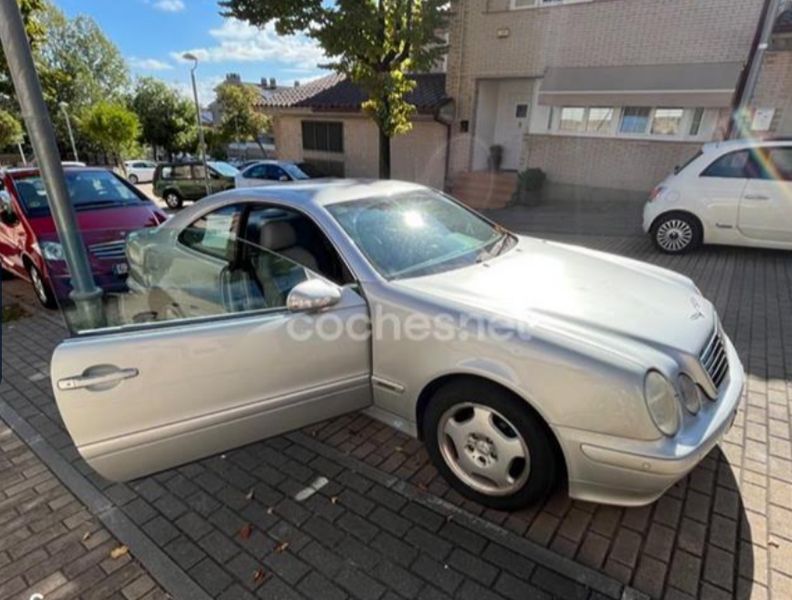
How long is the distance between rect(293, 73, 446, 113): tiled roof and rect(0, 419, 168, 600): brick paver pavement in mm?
12264

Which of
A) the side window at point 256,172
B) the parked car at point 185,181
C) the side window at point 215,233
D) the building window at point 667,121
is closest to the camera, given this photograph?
the side window at point 215,233

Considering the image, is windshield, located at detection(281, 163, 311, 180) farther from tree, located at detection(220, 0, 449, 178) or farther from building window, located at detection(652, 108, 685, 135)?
building window, located at detection(652, 108, 685, 135)

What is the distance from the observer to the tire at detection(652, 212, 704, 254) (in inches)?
255

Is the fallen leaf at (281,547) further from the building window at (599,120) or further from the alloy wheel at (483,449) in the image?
the building window at (599,120)

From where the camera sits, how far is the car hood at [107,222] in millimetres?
4918

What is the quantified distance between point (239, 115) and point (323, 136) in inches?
736

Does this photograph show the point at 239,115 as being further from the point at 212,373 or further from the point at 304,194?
the point at 212,373

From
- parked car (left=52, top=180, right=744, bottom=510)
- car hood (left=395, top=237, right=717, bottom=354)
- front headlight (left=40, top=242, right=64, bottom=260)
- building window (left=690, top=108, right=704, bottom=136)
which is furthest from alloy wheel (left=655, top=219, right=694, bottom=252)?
front headlight (left=40, top=242, right=64, bottom=260)

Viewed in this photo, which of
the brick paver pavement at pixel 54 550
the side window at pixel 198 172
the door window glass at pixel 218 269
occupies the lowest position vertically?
the brick paver pavement at pixel 54 550

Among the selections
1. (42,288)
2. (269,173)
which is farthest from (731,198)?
(269,173)

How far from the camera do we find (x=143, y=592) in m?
1.95

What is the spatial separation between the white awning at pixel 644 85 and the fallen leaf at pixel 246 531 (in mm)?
11189

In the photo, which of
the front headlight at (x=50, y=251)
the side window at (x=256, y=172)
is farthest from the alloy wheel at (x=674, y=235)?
the side window at (x=256, y=172)

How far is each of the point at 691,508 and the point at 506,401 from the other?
1.18 m
